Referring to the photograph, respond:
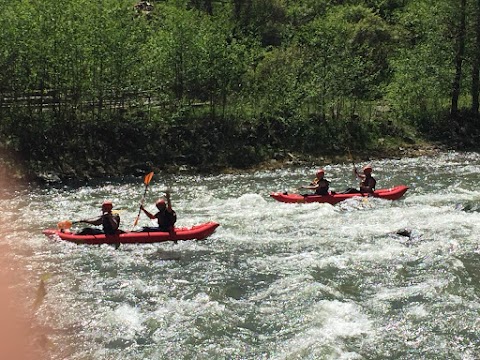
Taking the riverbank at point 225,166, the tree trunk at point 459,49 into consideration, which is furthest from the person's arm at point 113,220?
the tree trunk at point 459,49

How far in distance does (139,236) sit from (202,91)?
14.7 m

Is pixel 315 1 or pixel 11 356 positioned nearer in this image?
pixel 11 356

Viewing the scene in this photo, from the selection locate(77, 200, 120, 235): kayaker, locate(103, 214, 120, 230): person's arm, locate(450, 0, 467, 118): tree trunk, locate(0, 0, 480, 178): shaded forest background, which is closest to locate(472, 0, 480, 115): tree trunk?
locate(0, 0, 480, 178): shaded forest background

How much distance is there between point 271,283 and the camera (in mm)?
11227

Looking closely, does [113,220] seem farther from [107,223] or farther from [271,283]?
[271,283]

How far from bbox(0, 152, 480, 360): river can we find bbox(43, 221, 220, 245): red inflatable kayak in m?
0.24

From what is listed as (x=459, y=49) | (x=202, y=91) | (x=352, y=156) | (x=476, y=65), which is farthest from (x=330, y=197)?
(x=476, y=65)

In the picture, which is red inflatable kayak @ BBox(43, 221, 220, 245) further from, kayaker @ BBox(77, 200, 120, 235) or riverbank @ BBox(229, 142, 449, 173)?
riverbank @ BBox(229, 142, 449, 173)

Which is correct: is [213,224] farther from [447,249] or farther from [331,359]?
[331,359]

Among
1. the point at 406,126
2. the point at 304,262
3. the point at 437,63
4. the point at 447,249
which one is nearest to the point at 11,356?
the point at 304,262

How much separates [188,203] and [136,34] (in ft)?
34.4

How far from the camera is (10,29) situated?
23375 mm

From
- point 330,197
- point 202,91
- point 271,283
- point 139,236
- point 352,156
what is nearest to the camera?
point 271,283

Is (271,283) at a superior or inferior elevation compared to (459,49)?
inferior
